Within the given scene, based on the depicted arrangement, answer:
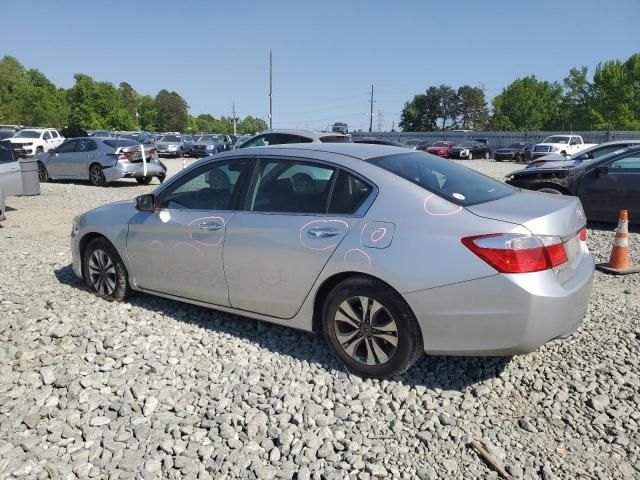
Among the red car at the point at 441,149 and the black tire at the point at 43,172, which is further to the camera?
the red car at the point at 441,149

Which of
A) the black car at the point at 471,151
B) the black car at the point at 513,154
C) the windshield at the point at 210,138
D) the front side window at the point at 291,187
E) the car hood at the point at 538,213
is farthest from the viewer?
the black car at the point at 471,151

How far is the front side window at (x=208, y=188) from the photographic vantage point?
4133mm

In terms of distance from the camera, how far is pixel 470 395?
333cm

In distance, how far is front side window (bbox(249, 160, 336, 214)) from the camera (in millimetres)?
3670

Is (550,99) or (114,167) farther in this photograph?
(550,99)

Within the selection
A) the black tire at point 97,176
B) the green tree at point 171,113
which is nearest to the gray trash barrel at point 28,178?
the black tire at point 97,176

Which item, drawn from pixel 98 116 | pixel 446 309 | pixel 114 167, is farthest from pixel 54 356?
pixel 98 116

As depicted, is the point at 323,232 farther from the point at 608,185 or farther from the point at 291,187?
the point at 608,185

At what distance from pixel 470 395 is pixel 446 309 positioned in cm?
69

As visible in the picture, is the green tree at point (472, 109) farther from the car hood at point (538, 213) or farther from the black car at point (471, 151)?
the car hood at point (538, 213)

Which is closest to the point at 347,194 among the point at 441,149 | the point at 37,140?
the point at 37,140

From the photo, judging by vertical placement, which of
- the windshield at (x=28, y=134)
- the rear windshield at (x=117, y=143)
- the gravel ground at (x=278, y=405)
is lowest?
the gravel ground at (x=278, y=405)

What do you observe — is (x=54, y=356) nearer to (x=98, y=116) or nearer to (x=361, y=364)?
(x=361, y=364)

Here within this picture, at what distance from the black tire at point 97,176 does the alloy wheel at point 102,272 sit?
11115 millimetres
